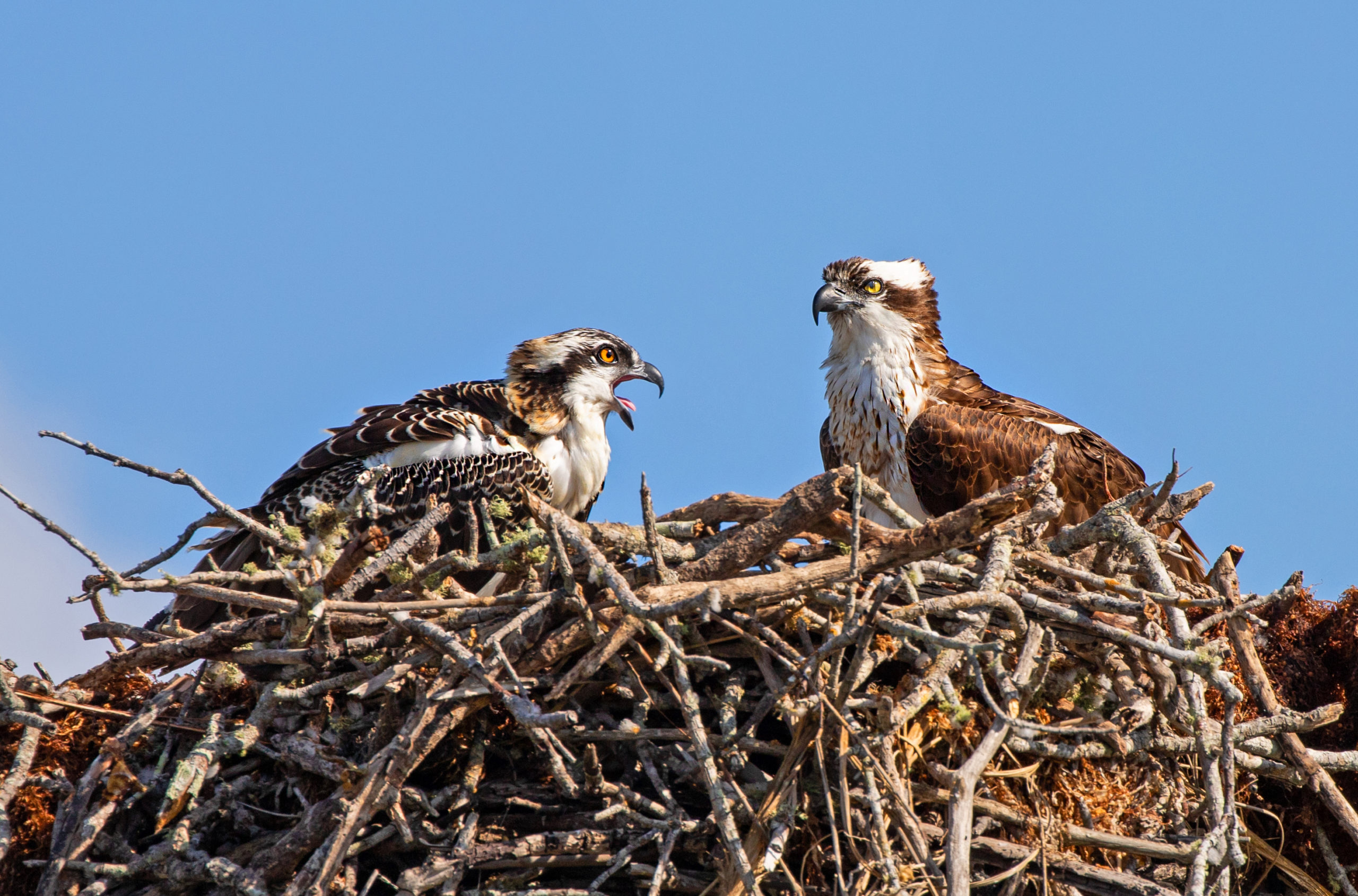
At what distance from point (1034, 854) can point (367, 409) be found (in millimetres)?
4518

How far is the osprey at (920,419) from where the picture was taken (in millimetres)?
6613

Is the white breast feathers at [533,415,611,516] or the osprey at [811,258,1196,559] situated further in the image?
the white breast feathers at [533,415,611,516]

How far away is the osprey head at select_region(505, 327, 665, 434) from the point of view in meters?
7.54

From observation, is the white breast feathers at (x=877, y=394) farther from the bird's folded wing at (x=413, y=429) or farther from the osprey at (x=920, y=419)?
the bird's folded wing at (x=413, y=429)

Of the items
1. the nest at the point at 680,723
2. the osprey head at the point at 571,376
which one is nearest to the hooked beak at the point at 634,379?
the osprey head at the point at 571,376

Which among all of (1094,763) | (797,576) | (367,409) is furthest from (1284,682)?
(367,409)

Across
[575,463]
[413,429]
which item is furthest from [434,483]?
[575,463]

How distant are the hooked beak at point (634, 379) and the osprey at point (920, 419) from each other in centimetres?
106

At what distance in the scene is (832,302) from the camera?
7531mm

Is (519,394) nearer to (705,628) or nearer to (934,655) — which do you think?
(705,628)

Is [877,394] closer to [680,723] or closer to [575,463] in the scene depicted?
[575,463]

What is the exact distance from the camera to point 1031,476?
186 inches

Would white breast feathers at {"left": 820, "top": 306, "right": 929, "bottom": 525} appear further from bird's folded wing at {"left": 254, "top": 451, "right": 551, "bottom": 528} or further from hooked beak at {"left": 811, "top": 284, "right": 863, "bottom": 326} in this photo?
bird's folded wing at {"left": 254, "top": 451, "right": 551, "bottom": 528}

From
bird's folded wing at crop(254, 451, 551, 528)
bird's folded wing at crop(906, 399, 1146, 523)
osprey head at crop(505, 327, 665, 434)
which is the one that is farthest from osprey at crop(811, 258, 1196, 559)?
bird's folded wing at crop(254, 451, 551, 528)
